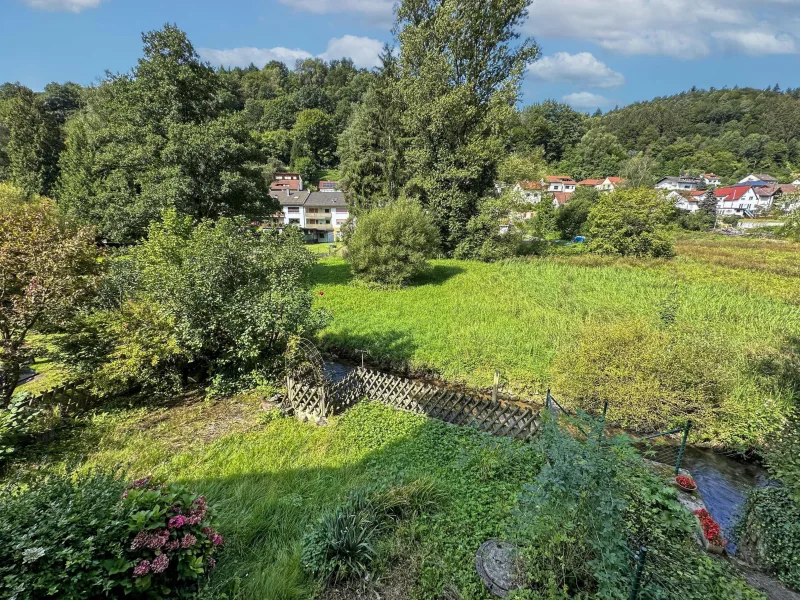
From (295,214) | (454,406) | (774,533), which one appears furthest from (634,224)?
(295,214)

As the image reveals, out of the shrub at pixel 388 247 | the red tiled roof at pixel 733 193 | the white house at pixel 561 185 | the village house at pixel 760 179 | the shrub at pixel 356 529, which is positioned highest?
the village house at pixel 760 179

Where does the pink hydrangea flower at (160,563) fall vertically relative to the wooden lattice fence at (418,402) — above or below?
above

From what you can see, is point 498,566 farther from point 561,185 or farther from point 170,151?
point 561,185

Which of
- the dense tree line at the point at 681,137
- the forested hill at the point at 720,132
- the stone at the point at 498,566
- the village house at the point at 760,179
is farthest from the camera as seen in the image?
the forested hill at the point at 720,132

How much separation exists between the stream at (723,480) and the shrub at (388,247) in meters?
14.9

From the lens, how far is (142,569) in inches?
125

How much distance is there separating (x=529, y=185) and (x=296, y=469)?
3396cm

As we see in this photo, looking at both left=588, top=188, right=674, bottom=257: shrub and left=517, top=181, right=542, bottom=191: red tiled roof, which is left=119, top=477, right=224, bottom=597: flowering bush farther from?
left=588, top=188, right=674, bottom=257: shrub

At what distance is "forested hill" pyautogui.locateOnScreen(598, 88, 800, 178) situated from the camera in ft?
290

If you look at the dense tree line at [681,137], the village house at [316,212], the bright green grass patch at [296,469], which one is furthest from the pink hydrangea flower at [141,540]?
the dense tree line at [681,137]

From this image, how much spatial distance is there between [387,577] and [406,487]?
49.0 inches

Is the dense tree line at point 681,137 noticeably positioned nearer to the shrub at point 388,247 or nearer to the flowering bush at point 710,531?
the shrub at point 388,247

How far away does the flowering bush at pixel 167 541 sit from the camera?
330 centimetres

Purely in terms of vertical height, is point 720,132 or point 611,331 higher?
point 720,132
